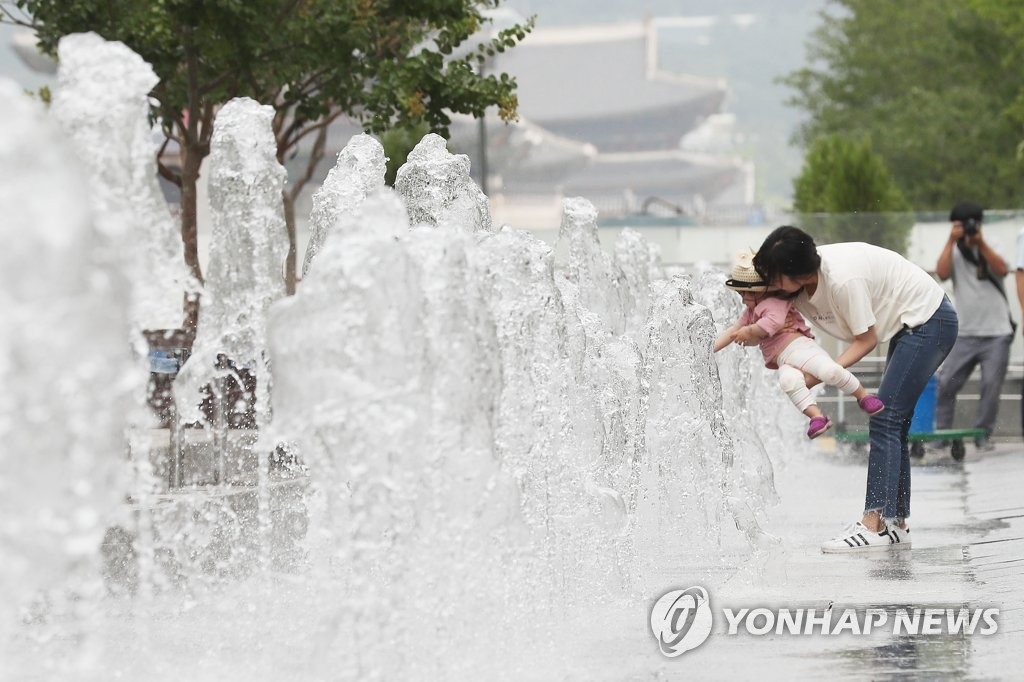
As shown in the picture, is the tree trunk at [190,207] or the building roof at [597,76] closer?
the tree trunk at [190,207]

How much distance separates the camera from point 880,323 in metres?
6.82

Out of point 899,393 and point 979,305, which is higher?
point 979,305

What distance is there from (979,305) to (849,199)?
13028mm

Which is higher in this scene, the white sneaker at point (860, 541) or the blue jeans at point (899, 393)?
the blue jeans at point (899, 393)

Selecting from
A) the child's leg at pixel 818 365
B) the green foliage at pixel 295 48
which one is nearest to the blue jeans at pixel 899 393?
the child's leg at pixel 818 365

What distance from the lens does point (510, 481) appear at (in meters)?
4.99

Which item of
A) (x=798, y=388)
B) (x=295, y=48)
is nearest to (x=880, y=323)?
(x=798, y=388)

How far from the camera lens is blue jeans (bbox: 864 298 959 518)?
22.2 feet

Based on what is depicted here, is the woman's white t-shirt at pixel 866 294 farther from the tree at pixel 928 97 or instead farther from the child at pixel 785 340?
the tree at pixel 928 97

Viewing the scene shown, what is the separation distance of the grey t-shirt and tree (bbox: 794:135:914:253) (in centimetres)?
693

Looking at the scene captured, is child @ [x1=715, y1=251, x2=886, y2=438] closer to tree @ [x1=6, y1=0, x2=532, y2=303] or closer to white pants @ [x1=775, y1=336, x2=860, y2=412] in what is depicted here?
white pants @ [x1=775, y1=336, x2=860, y2=412]

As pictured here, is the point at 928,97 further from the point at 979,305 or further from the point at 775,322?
the point at 775,322

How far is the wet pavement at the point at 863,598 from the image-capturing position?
4574 millimetres

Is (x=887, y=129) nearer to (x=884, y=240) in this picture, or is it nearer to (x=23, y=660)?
(x=884, y=240)
